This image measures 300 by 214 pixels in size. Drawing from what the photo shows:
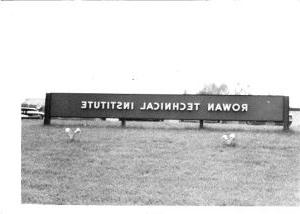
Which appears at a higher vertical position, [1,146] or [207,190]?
[1,146]

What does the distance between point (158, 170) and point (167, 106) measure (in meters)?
7.45

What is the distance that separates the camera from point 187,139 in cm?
1153

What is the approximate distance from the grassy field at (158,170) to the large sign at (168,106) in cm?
274

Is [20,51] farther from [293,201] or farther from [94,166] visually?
[293,201]

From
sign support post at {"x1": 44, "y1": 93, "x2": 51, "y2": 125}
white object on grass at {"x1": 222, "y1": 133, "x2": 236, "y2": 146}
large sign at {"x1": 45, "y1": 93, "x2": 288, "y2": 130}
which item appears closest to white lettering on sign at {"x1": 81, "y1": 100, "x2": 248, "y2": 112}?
large sign at {"x1": 45, "y1": 93, "x2": 288, "y2": 130}

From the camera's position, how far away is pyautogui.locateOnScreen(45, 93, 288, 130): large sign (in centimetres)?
1486

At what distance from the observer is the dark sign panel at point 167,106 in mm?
14883

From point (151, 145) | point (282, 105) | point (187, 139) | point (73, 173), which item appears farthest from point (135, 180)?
point (282, 105)

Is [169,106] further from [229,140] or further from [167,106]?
[229,140]

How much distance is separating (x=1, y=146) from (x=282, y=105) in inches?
455

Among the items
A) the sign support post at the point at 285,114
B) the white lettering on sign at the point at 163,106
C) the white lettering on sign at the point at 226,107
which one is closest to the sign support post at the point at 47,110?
the white lettering on sign at the point at 163,106

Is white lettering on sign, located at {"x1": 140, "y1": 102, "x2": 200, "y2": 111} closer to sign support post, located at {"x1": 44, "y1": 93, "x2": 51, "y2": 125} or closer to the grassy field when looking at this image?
the grassy field

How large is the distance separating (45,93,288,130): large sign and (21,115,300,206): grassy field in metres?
2.74

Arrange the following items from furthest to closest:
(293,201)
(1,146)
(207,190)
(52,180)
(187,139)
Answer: (187,139) → (52,180) → (207,190) → (293,201) → (1,146)
